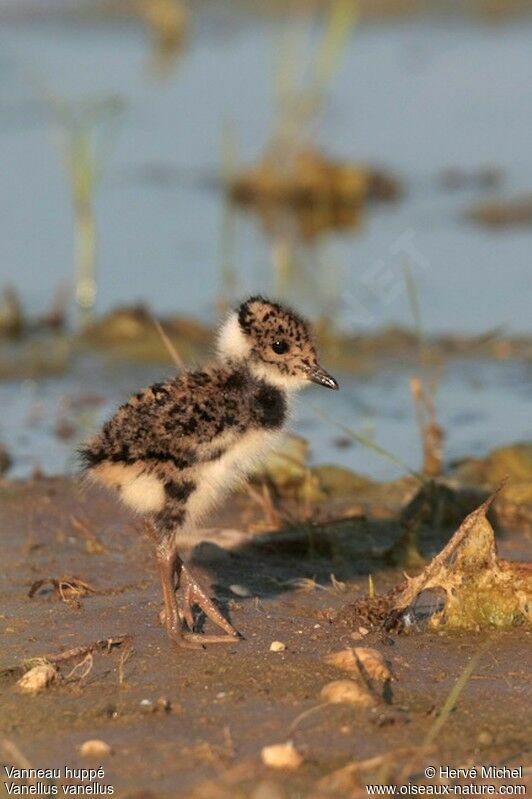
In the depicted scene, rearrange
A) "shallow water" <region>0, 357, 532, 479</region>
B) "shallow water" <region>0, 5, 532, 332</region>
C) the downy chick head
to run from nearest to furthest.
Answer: the downy chick head
"shallow water" <region>0, 357, 532, 479</region>
"shallow water" <region>0, 5, 532, 332</region>

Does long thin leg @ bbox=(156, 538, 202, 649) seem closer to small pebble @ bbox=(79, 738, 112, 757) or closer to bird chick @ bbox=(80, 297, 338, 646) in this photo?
bird chick @ bbox=(80, 297, 338, 646)

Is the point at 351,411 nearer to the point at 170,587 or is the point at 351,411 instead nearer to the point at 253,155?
the point at 170,587

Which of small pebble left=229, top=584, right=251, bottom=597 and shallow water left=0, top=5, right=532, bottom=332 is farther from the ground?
small pebble left=229, top=584, right=251, bottom=597

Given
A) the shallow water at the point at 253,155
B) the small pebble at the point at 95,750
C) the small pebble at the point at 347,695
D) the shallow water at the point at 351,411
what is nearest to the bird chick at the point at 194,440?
the small pebble at the point at 347,695

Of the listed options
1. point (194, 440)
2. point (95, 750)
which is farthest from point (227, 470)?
point (95, 750)

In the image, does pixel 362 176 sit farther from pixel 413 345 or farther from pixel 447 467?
pixel 447 467

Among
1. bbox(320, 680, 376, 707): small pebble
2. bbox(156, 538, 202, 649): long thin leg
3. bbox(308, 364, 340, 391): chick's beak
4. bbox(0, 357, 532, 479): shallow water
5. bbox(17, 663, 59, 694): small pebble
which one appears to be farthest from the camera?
bbox(0, 357, 532, 479): shallow water

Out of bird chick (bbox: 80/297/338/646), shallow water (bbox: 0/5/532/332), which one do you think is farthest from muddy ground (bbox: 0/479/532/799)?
shallow water (bbox: 0/5/532/332)
